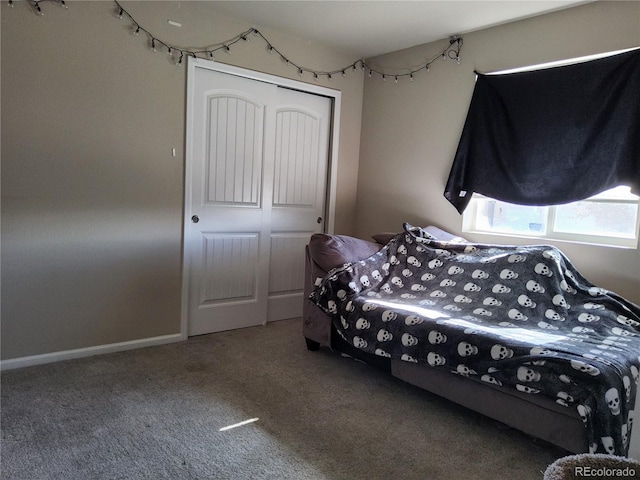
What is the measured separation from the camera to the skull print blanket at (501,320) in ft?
5.74

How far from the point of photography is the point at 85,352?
9.39 feet

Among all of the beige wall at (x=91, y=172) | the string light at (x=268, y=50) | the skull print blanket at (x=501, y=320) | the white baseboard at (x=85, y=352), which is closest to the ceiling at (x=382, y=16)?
the string light at (x=268, y=50)

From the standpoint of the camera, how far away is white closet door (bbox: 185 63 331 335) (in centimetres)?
331

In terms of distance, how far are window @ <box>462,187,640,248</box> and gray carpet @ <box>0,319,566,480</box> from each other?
143cm

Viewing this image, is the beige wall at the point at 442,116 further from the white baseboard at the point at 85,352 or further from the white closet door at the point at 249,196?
the white baseboard at the point at 85,352

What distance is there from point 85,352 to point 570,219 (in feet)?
10.8

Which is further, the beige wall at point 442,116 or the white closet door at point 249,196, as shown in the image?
the white closet door at point 249,196

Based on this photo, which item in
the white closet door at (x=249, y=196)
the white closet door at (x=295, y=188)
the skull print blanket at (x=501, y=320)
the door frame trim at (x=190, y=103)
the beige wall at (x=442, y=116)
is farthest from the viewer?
the white closet door at (x=295, y=188)

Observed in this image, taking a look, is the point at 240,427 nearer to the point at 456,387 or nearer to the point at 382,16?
the point at 456,387

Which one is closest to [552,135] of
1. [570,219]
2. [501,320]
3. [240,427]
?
[570,219]

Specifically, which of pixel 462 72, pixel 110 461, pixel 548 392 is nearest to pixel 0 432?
pixel 110 461

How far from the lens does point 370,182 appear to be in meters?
4.18

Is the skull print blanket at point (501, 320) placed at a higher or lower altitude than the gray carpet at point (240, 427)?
higher

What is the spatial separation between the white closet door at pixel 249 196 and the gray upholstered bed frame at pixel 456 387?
0.74 meters
